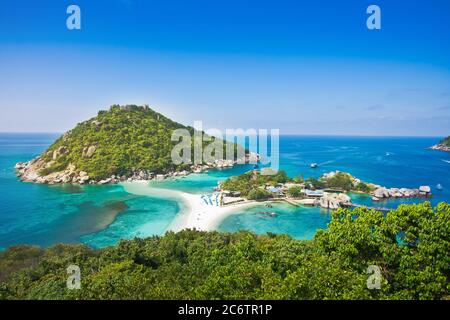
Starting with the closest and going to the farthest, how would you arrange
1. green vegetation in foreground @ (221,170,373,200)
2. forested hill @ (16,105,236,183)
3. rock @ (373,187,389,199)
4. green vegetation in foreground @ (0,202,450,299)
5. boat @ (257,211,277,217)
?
green vegetation in foreground @ (0,202,450,299), boat @ (257,211,277,217), rock @ (373,187,389,199), green vegetation in foreground @ (221,170,373,200), forested hill @ (16,105,236,183)

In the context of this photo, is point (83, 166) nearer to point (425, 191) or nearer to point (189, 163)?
point (189, 163)

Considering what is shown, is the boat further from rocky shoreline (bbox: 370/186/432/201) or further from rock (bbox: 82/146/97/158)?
rock (bbox: 82/146/97/158)

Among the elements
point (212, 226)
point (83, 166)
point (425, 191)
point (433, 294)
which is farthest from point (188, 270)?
point (83, 166)

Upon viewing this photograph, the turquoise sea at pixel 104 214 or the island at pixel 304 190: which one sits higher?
the island at pixel 304 190

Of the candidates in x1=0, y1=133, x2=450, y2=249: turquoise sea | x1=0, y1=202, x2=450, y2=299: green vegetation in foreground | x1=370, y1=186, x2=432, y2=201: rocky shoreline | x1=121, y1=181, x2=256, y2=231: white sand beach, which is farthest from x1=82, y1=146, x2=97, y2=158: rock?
x1=370, y1=186, x2=432, y2=201: rocky shoreline

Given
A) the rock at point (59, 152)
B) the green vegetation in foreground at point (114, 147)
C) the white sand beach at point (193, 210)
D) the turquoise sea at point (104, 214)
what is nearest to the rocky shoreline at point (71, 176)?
the green vegetation in foreground at point (114, 147)

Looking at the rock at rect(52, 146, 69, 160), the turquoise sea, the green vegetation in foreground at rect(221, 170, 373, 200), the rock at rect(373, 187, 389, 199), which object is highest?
the rock at rect(52, 146, 69, 160)

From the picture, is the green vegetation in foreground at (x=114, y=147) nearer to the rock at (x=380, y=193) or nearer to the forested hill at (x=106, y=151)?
the forested hill at (x=106, y=151)
